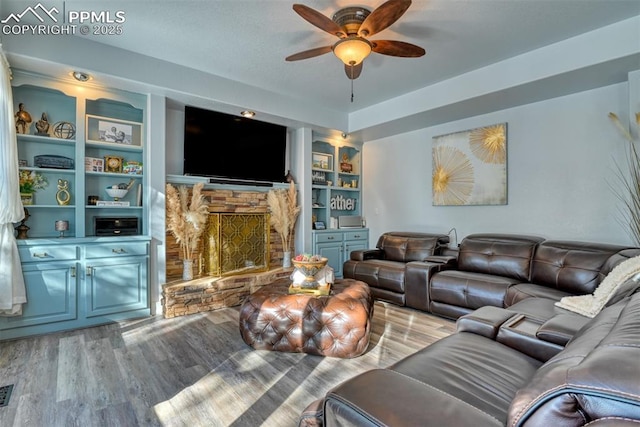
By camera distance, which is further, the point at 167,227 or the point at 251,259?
the point at 251,259

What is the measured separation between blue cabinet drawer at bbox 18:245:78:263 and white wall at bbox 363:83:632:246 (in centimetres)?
444

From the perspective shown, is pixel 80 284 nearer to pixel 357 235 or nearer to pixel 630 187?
pixel 357 235

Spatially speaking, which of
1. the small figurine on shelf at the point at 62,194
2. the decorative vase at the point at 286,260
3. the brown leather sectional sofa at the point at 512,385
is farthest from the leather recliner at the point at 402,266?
the small figurine on shelf at the point at 62,194

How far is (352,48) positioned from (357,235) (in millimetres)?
3600

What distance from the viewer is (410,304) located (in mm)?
3689

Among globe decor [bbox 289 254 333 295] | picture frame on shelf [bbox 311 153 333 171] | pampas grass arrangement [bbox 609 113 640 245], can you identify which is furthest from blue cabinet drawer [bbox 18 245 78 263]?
pampas grass arrangement [bbox 609 113 640 245]

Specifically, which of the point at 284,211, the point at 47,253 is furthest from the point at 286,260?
the point at 47,253

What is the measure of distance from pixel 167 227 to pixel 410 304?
3058mm

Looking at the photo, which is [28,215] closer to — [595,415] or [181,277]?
[181,277]

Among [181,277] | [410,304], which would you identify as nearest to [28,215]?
[181,277]

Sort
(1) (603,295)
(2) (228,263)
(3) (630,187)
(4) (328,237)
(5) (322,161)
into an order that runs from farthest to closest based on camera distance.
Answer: (5) (322,161), (4) (328,237), (2) (228,263), (3) (630,187), (1) (603,295)

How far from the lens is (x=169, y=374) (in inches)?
86.8

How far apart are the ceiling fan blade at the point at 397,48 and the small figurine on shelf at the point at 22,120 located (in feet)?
11.1

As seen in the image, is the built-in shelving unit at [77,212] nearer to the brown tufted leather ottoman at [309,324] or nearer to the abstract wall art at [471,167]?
the brown tufted leather ottoman at [309,324]
